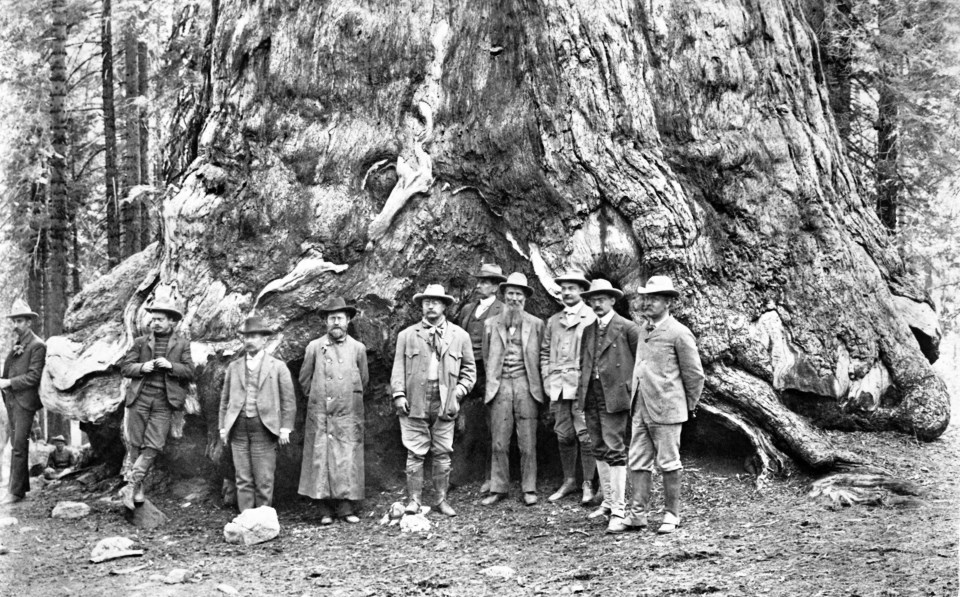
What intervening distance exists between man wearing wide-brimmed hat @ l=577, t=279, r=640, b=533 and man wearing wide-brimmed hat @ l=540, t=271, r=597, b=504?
0.21 m

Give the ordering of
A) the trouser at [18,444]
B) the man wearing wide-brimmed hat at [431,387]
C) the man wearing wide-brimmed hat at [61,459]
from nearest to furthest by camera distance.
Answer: the man wearing wide-brimmed hat at [431,387]
the trouser at [18,444]
the man wearing wide-brimmed hat at [61,459]

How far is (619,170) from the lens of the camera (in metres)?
10.2

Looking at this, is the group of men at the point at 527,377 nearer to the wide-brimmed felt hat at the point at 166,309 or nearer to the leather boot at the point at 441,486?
the leather boot at the point at 441,486

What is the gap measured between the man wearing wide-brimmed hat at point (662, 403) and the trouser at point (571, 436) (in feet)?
3.39

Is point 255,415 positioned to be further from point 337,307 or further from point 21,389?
point 21,389

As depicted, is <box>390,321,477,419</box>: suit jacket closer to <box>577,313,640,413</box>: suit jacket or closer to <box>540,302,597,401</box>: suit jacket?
A: <box>540,302,597,401</box>: suit jacket

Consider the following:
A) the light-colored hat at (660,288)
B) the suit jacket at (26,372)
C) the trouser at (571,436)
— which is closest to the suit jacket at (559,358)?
the trouser at (571,436)

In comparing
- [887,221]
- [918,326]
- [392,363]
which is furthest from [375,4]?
[887,221]

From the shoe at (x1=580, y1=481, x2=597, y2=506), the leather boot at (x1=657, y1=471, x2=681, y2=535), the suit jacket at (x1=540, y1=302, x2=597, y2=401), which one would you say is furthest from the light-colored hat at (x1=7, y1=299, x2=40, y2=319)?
the leather boot at (x1=657, y1=471, x2=681, y2=535)

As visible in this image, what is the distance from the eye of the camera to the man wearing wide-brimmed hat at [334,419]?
30.8 feet

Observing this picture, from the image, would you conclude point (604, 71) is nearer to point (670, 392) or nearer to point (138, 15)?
point (670, 392)

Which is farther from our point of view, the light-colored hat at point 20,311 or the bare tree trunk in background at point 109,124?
the bare tree trunk in background at point 109,124

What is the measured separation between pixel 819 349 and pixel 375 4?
6.65 metres

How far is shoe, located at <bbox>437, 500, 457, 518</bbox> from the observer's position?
927 cm
